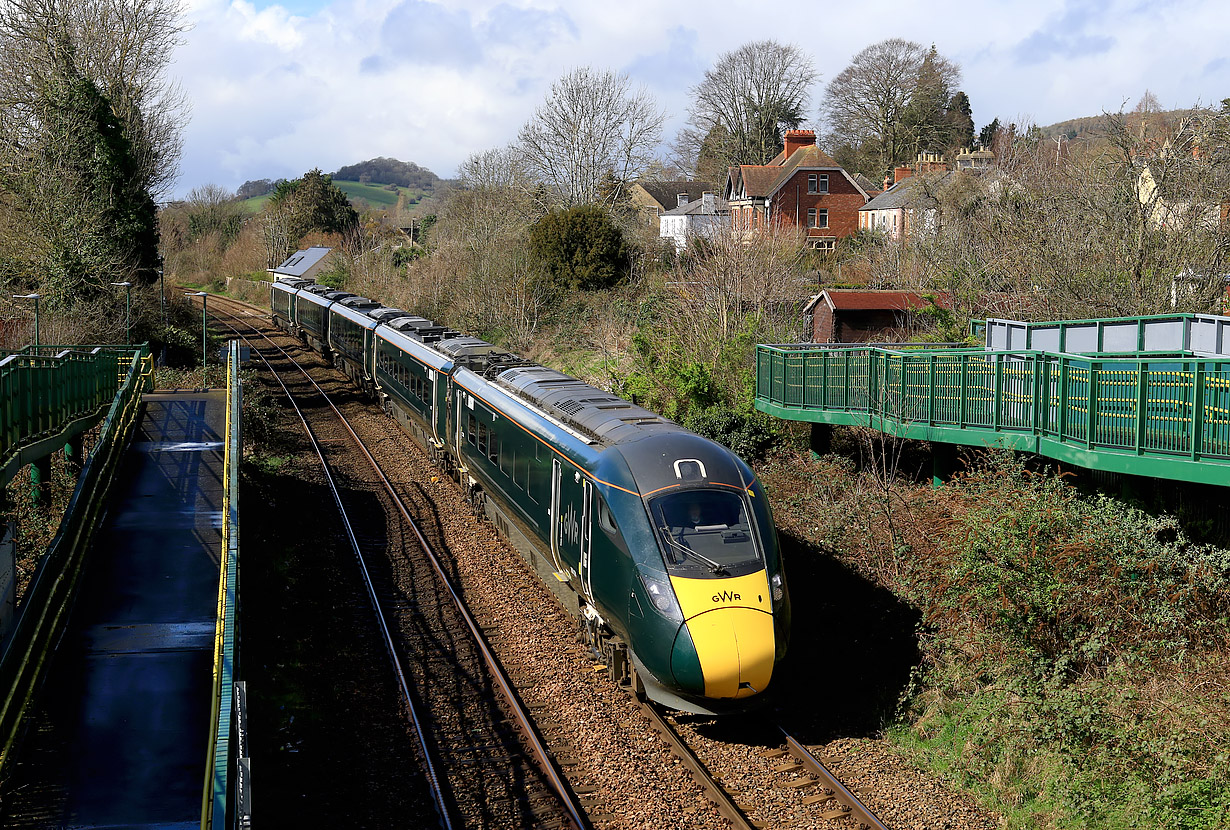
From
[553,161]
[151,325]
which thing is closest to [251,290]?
[553,161]

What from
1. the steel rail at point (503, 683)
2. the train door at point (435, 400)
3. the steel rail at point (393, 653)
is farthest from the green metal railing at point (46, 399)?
the train door at point (435, 400)

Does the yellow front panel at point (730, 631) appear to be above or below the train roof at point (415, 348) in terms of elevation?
below

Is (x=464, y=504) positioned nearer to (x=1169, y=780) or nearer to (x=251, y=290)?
(x=1169, y=780)

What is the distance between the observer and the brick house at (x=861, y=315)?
2369 cm

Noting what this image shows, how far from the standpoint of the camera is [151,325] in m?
32.8

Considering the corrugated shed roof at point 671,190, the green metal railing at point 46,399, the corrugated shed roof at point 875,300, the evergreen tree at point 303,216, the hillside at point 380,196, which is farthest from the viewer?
the hillside at point 380,196

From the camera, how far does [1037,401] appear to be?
1212cm

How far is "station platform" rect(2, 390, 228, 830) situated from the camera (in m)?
8.02

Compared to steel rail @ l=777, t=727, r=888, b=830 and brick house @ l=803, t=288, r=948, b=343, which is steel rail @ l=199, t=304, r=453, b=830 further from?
brick house @ l=803, t=288, r=948, b=343

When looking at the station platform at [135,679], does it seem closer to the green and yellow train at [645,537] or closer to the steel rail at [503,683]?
the steel rail at [503,683]

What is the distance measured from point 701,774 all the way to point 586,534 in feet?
9.61

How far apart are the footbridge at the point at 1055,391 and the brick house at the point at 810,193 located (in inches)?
1217

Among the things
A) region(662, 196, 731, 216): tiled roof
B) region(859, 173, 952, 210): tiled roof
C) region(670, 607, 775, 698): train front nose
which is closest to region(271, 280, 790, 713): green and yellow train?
region(670, 607, 775, 698): train front nose

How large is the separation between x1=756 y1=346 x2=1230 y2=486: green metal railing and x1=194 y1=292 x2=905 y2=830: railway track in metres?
4.58
